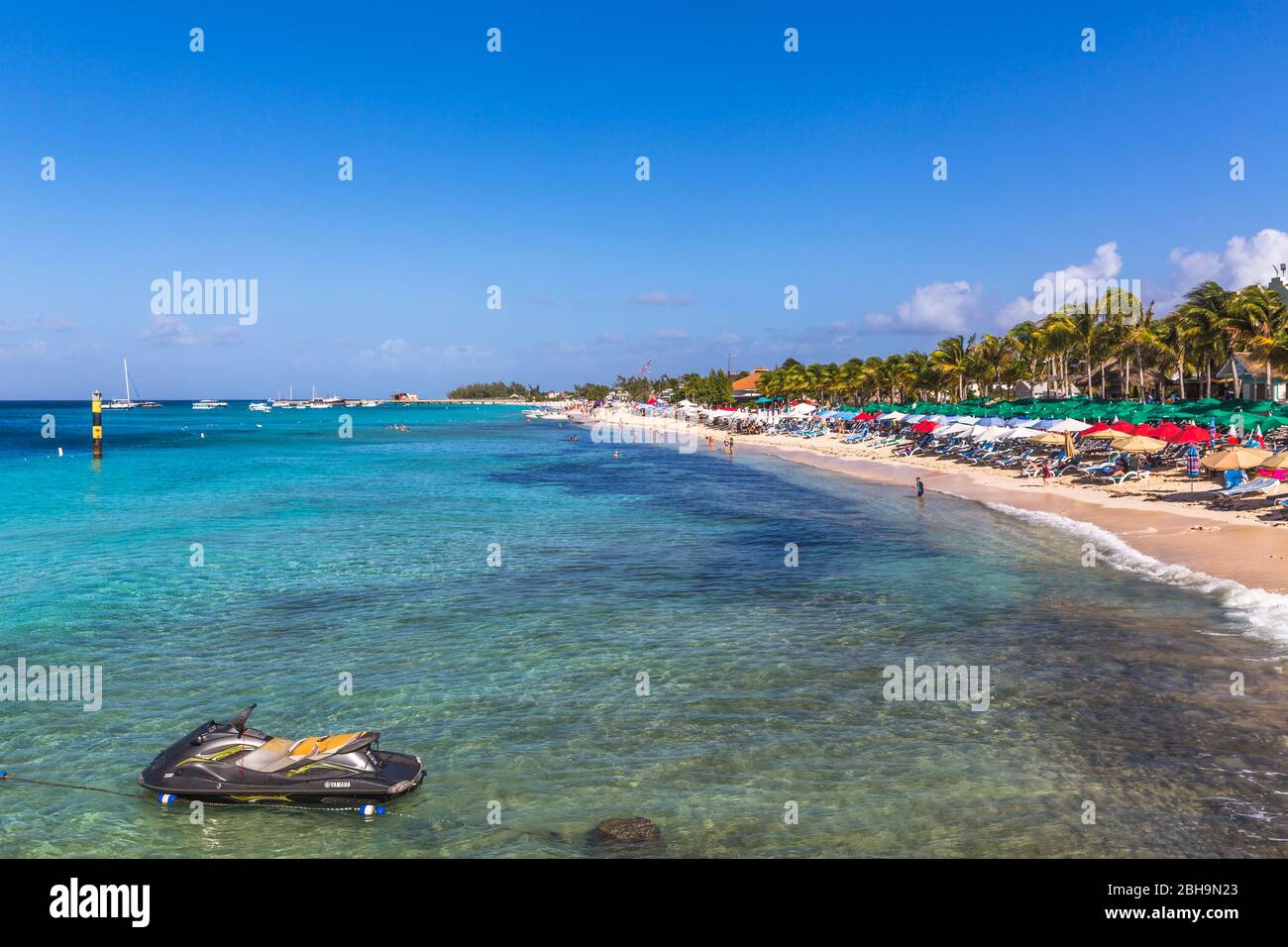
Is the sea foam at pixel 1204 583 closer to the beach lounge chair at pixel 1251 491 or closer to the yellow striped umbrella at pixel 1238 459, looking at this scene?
the beach lounge chair at pixel 1251 491

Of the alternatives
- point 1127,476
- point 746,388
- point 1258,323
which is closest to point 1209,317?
point 1258,323

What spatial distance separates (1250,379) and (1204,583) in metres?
49.7

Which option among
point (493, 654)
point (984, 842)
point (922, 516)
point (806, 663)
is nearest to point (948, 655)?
point (806, 663)

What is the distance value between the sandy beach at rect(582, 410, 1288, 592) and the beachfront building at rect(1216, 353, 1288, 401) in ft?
62.2

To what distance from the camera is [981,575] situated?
2256cm

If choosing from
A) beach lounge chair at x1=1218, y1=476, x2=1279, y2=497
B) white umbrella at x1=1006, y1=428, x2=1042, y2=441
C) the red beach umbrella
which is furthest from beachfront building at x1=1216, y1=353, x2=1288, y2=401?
beach lounge chair at x1=1218, y1=476, x2=1279, y2=497

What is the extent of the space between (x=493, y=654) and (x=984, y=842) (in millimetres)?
9744

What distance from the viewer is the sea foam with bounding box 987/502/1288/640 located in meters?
16.5

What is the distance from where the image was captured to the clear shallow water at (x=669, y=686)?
9281mm

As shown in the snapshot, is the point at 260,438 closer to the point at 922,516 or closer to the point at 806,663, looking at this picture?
the point at 922,516

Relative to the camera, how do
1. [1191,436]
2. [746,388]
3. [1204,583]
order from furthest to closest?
[746,388]
[1191,436]
[1204,583]

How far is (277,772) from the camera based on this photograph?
31.2 ft

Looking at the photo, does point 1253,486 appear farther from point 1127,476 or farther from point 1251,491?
point 1127,476

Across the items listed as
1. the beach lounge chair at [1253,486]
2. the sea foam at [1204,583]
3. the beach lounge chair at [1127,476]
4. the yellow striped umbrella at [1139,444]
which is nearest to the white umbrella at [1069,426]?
the beach lounge chair at [1127,476]
